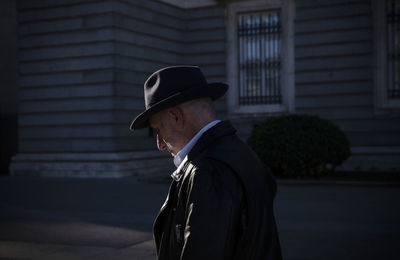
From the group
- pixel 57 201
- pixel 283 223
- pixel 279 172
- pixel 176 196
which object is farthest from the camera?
pixel 279 172

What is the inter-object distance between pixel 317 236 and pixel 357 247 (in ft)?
2.53

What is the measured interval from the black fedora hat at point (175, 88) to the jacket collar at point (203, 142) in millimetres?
152

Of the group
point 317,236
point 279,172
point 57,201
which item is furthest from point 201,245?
point 279,172

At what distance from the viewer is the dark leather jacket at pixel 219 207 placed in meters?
1.99

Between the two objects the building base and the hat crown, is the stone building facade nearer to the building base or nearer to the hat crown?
the building base

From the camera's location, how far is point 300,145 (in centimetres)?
1381

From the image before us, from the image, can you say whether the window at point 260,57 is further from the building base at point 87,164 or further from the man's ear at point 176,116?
the man's ear at point 176,116

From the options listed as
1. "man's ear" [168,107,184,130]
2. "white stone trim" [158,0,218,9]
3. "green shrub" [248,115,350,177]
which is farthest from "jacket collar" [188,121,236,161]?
"white stone trim" [158,0,218,9]

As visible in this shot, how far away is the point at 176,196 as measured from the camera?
2.22 meters

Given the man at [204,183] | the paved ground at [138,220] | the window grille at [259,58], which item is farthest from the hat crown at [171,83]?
the window grille at [259,58]

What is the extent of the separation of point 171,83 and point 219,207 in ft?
2.03

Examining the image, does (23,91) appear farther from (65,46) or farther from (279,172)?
(279,172)

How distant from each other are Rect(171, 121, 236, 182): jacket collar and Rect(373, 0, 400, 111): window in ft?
51.2

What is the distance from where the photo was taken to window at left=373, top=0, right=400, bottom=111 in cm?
1686
